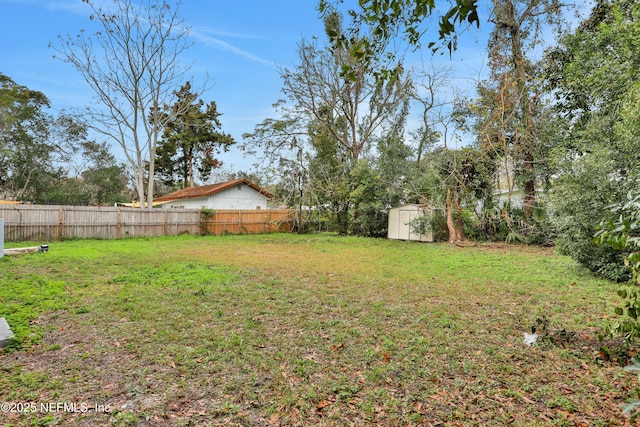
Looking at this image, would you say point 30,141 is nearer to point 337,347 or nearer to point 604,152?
point 337,347

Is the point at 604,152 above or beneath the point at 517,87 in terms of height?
beneath

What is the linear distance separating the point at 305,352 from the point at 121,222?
540 inches

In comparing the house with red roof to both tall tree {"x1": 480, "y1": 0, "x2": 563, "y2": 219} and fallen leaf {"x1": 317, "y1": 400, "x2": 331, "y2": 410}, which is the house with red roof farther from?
fallen leaf {"x1": 317, "y1": 400, "x2": 331, "y2": 410}

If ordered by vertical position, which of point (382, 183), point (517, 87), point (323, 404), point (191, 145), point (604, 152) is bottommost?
point (323, 404)

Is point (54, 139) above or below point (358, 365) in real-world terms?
above

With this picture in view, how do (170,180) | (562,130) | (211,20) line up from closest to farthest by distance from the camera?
(211,20) < (562,130) < (170,180)

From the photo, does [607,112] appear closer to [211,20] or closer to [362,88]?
[211,20]

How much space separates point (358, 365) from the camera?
2.85 meters

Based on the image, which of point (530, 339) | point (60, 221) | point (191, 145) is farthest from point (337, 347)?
point (191, 145)

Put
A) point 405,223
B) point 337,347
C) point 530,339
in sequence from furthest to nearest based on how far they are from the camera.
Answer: point 405,223 < point 530,339 < point 337,347

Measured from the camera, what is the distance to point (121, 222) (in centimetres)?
1390

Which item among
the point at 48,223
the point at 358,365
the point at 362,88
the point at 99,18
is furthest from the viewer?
the point at 362,88

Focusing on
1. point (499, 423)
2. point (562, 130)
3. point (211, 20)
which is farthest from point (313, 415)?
point (562, 130)

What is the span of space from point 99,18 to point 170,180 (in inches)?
620
